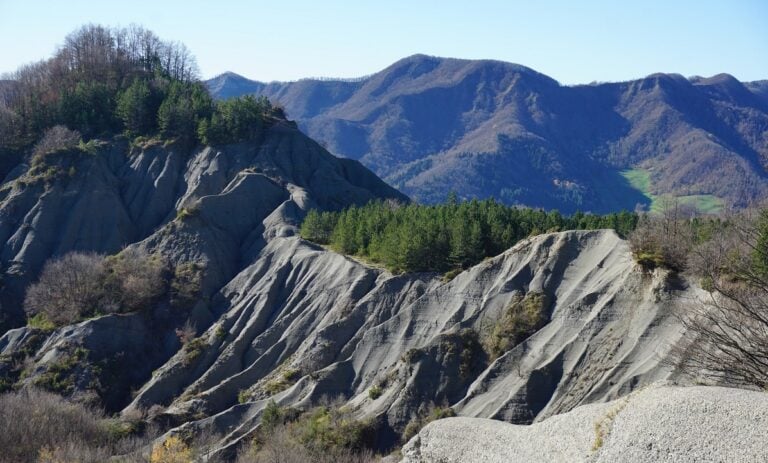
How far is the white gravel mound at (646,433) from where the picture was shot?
26.4m

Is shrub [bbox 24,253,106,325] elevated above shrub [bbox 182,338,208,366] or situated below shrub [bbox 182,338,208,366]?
above

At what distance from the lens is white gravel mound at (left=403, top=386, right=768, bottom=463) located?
86.5 feet

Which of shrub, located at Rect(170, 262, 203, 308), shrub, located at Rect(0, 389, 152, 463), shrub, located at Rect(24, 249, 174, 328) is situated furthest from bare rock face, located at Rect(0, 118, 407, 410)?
shrub, located at Rect(0, 389, 152, 463)

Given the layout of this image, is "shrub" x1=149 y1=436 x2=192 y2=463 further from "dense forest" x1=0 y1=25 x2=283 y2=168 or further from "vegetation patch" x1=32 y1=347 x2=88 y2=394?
"dense forest" x1=0 y1=25 x2=283 y2=168

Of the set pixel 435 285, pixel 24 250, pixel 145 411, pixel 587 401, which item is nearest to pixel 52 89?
pixel 24 250

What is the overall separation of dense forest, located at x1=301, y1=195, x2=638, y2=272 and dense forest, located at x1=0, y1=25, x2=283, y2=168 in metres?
30.5

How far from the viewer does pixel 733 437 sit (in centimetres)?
2628

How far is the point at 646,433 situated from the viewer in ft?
94.1

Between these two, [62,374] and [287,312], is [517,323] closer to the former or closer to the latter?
[287,312]

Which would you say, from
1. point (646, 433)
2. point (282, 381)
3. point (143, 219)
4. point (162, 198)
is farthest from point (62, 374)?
point (646, 433)

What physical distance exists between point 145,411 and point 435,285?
78.4ft

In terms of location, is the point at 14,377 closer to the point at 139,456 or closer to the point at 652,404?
the point at 139,456

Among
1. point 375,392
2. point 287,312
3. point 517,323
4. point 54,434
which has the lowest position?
point 54,434

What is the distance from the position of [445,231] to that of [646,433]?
3013 centimetres
